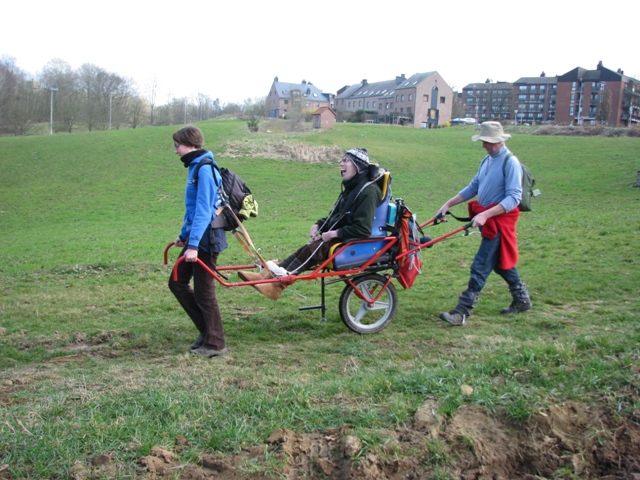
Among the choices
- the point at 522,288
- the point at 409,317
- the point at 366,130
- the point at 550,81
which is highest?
the point at 550,81

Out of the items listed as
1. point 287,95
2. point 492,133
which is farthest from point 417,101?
point 492,133

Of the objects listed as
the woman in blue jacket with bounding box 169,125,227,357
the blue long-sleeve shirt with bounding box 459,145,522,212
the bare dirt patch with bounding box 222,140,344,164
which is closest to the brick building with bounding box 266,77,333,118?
the bare dirt patch with bounding box 222,140,344,164

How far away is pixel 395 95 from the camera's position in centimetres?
9575

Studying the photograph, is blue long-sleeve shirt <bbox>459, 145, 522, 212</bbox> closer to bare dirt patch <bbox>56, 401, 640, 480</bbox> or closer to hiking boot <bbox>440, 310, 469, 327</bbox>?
hiking boot <bbox>440, 310, 469, 327</bbox>

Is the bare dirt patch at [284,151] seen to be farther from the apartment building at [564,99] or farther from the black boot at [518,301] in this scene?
the apartment building at [564,99]

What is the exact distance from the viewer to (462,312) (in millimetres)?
6355

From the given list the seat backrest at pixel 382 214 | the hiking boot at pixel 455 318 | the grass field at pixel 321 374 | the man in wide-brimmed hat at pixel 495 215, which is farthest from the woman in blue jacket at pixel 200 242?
the man in wide-brimmed hat at pixel 495 215

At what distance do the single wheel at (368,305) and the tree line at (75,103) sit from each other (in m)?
60.6

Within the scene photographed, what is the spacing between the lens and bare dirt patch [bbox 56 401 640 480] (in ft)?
9.37

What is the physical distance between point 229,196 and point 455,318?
286cm

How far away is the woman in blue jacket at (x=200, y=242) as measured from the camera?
5168 millimetres

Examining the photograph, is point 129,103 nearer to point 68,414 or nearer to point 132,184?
point 132,184

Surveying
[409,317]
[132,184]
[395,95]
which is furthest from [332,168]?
[395,95]

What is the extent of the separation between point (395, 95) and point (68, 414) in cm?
9683
